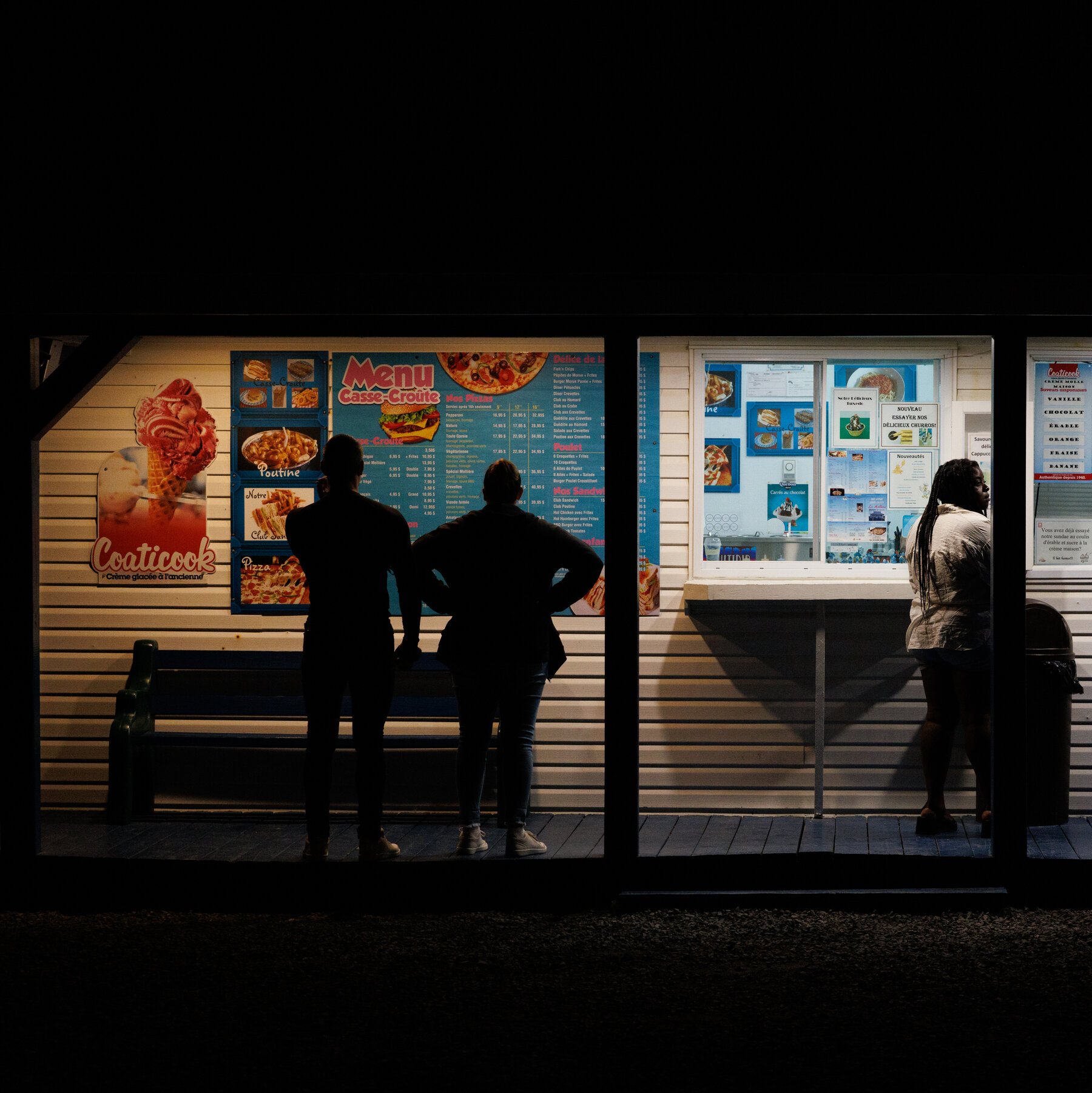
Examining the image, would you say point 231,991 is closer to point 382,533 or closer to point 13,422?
point 382,533

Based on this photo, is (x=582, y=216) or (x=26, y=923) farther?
(x=582, y=216)

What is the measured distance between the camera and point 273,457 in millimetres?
6477

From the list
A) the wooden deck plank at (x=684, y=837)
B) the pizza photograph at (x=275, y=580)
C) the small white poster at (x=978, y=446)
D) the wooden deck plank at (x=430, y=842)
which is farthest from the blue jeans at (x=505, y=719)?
the small white poster at (x=978, y=446)

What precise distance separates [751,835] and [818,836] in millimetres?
324

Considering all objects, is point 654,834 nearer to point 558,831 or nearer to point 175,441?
point 558,831

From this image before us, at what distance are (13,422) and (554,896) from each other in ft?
9.90

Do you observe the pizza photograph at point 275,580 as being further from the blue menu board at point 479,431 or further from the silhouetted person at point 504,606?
the silhouetted person at point 504,606

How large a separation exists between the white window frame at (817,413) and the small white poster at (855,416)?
0.08 meters

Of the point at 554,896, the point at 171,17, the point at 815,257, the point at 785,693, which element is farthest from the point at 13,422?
the point at 785,693

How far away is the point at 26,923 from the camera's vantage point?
16.0 feet

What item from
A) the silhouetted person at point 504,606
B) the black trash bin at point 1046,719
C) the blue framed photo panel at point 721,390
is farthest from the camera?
the blue framed photo panel at point 721,390

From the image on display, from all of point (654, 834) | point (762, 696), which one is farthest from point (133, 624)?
point (762, 696)

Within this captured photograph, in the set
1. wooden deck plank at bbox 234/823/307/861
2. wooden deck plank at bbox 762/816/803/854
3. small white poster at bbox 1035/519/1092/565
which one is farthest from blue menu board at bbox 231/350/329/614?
small white poster at bbox 1035/519/1092/565

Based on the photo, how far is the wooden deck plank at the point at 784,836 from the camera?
555 cm
